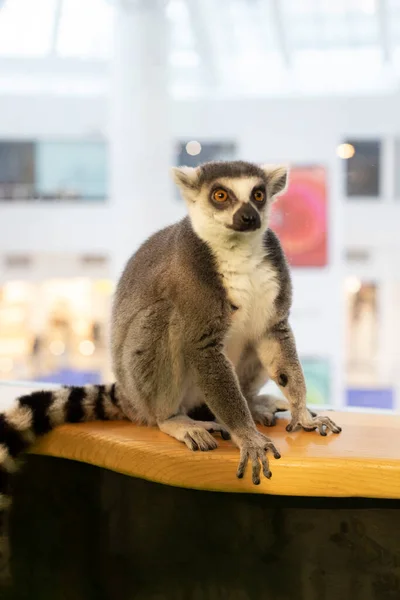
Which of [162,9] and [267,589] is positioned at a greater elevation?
[162,9]

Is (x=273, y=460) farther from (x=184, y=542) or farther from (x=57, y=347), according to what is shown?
(x=57, y=347)

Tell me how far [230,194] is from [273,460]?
65cm

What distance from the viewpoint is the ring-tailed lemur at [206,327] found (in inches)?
66.2

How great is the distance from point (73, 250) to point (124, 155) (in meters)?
1.02

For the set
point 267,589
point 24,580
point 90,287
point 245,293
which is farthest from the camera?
point 90,287

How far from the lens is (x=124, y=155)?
6.60 meters

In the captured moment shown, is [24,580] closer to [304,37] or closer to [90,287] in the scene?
[90,287]

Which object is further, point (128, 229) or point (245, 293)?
point (128, 229)

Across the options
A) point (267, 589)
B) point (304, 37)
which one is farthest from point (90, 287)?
point (267, 589)

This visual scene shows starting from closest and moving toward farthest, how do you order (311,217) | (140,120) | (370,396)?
(311,217)
(140,120)
(370,396)

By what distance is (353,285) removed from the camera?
677 cm

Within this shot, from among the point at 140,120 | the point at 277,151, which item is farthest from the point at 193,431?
the point at 277,151

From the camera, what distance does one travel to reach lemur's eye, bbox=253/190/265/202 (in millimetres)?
1749

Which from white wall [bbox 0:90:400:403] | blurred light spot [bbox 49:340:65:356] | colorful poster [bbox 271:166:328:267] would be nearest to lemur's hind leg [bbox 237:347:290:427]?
colorful poster [bbox 271:166:328:267]
